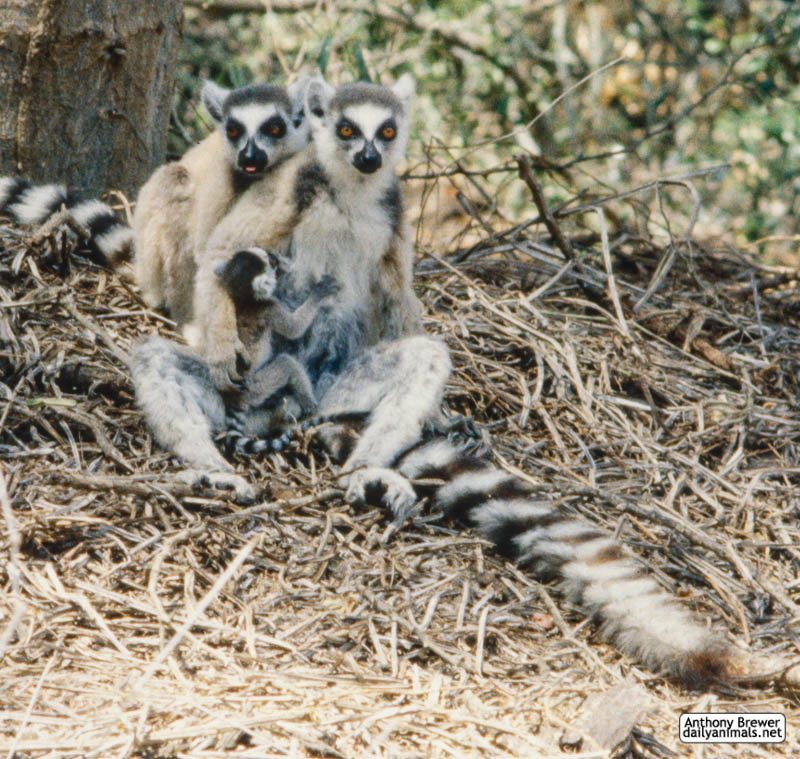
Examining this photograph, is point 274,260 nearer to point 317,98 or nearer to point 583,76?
point 317,98

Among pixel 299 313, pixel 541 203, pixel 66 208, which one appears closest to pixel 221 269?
pixel 299 313

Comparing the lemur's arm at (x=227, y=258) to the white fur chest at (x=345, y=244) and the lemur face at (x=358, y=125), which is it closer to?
the white fur chest at (x=345, y=244)

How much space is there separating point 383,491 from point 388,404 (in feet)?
1.53

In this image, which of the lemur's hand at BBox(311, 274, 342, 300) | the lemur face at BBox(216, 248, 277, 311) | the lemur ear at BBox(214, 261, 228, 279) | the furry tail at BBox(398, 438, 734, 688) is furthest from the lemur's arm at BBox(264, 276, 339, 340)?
the furry tail at BBox(398, 438, 734, 688)

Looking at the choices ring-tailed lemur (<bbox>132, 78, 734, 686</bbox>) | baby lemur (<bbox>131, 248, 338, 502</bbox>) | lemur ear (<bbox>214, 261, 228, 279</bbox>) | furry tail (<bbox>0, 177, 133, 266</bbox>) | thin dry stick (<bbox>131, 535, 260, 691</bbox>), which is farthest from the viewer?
furry tail (<bbox>0, 177, 133, 266</bbox>)

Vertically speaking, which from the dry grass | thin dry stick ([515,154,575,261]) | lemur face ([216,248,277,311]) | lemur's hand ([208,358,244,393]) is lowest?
the dry grass

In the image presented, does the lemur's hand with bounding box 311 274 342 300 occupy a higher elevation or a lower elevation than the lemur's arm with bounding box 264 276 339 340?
higher

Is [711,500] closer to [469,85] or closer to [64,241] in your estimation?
[64,241]

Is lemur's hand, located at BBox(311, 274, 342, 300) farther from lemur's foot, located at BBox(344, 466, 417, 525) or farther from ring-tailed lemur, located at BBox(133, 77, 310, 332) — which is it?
lemur's foot, located at BBox(344, 466, 417, 525)

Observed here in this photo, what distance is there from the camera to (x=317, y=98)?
4.49 m

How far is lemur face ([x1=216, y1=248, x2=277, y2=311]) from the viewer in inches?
153

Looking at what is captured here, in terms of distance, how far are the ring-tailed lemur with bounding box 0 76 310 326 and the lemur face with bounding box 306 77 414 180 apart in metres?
0.21

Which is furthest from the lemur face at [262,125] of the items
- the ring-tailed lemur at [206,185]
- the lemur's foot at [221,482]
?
the lemur's foot at [221,482]

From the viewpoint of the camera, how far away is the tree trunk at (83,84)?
470cm
